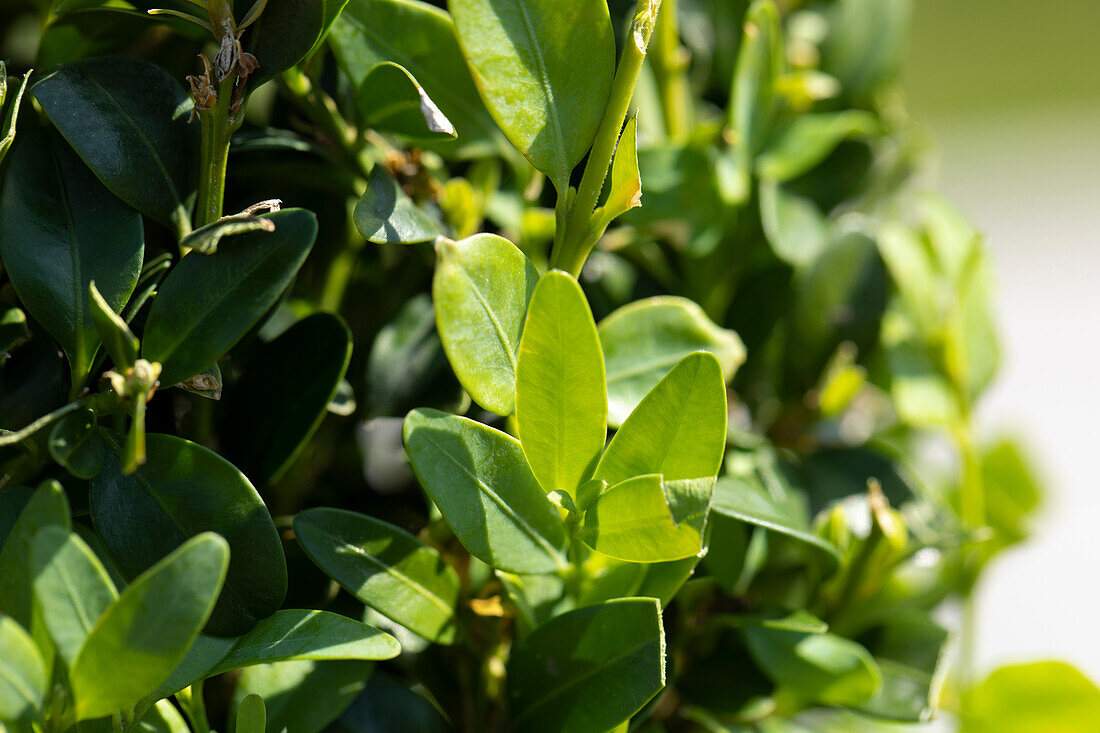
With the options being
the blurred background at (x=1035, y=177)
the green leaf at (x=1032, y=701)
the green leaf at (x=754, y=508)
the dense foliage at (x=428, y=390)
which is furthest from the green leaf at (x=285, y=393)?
the blurred background at (x=1035, y=177)

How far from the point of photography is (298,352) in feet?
0.87

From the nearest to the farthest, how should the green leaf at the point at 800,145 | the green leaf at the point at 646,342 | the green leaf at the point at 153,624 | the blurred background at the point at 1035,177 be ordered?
the green leaf at the point at 153,624 → the green leaf at the point at 646,342 → the green leaf at the point at 800,145 → the blurred background at the point at 1035,177

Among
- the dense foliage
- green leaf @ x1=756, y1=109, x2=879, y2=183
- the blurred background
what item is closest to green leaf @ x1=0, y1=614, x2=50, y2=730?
the dense foliage

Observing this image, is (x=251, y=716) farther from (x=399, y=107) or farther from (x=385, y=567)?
(x=399, y=107)

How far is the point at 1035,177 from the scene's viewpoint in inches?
44.9

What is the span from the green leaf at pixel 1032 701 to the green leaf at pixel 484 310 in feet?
0.88

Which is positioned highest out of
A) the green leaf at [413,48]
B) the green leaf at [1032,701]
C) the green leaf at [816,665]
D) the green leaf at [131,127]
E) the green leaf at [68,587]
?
the green leaf at [413,48]

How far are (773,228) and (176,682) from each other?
0.87ft

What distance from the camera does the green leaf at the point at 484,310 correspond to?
0.72ft

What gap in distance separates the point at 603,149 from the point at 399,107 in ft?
0.22

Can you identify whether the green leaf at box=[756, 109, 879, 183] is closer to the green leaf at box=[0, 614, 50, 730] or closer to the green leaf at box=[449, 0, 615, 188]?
the green leaf at box=[449, 0, 615, 188]

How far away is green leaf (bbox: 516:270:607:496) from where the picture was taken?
0.22 m

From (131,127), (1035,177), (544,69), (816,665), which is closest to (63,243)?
(131,127)

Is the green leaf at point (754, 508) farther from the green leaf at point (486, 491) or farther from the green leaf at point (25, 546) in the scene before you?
the green leaf at point (25, 546)
